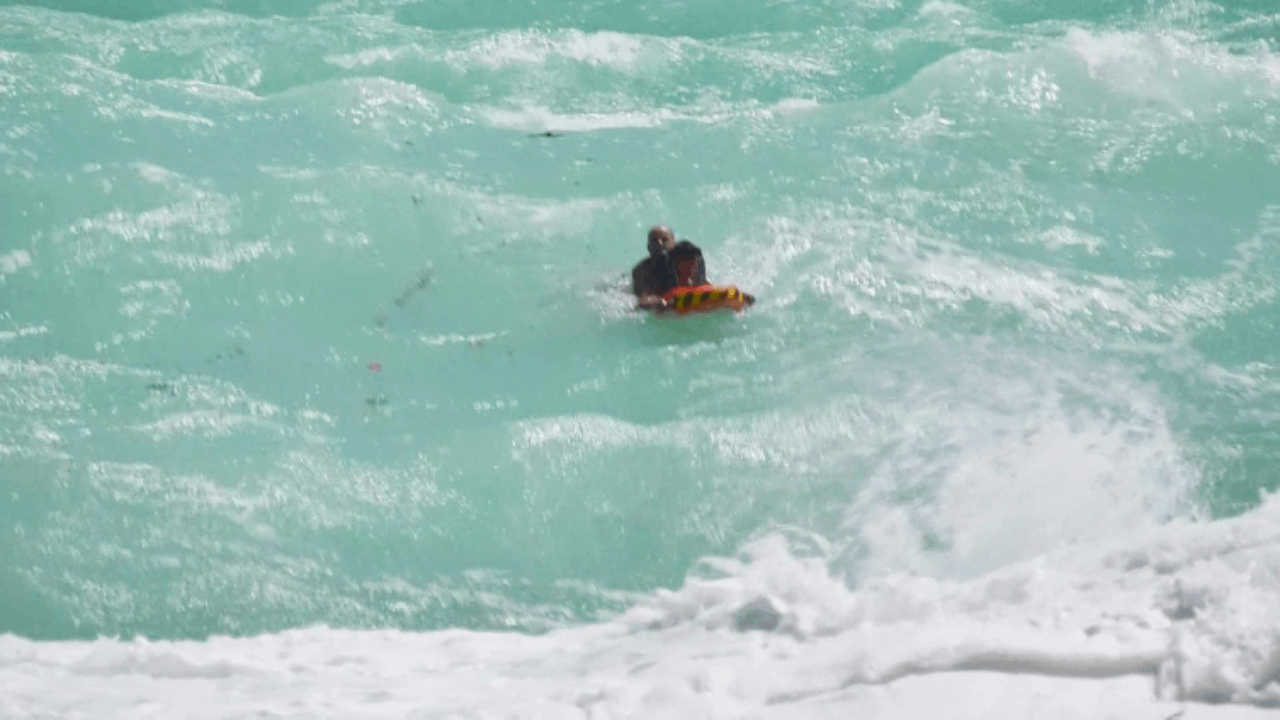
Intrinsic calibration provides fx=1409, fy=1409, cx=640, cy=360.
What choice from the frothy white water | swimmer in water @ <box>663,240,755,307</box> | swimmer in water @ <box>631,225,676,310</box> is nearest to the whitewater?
the frothy white water

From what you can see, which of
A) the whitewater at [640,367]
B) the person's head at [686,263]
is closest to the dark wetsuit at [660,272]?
the person's head at [686,263]

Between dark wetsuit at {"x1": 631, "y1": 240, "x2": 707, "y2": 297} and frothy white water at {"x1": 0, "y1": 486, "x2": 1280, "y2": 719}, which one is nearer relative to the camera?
frothy white water at {"x1": 0, "y1": 486, "x2": 1280, "y2": 719}

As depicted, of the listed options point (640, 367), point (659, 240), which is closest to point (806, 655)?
point (640, 367)

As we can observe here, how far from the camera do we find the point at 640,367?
17.5 ft

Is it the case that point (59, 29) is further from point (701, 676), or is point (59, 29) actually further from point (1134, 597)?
point (1134, 597)

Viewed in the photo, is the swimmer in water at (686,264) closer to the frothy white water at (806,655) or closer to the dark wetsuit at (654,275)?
the dark wetsuit at (654,275)

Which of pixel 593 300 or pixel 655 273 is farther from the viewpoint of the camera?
pixel 593 300

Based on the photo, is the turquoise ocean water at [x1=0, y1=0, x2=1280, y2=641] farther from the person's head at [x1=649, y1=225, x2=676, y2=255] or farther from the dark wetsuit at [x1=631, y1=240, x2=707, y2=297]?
the person's head at [x1=649, y1=225, x2=676, y2=255]

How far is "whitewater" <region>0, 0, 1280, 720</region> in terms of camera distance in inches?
143

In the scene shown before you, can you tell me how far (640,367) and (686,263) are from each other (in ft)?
1.46

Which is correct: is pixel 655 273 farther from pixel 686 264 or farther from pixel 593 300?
pixel 593 300

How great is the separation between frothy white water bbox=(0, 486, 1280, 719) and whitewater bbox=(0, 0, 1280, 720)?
0.05ft

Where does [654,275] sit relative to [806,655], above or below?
above

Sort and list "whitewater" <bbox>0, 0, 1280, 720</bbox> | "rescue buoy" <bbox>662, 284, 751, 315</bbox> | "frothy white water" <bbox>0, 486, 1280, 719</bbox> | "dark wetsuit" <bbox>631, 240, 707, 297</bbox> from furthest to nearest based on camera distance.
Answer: "dark wetsuit" <bbox>631, 240, 707, 297</bbox> → "rescue buoy" <bbox>662, 284, 751, 315</bbox> → "whitewater" <bbox>0, 0, 1280, 720</bbox> → "frothy white water" <bbox>0, 486, 1280, 719</bbox>
